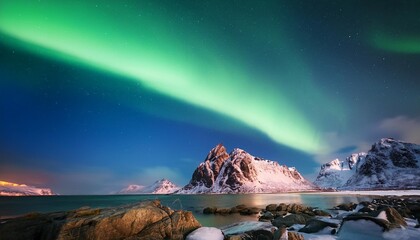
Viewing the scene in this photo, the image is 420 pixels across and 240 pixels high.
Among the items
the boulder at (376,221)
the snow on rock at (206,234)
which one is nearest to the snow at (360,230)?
the boulder at (376,221)

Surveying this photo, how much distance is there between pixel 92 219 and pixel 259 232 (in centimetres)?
1215

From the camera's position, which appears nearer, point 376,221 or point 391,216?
point 376,221

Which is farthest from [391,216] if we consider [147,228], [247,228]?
[147,228]

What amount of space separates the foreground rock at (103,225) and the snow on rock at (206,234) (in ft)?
3.07

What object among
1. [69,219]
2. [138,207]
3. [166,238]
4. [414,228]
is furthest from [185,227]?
[414,228]

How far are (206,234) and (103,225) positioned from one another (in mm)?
7144

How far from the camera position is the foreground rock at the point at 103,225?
58.0 feet

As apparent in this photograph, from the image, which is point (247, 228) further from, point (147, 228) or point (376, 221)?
point (376, 221)

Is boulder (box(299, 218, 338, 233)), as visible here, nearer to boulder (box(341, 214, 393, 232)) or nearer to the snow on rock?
boulder (box(341, 214, 393, 232))

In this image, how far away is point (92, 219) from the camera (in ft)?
60.6

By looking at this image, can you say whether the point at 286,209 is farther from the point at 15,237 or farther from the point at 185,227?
the point at 15,237

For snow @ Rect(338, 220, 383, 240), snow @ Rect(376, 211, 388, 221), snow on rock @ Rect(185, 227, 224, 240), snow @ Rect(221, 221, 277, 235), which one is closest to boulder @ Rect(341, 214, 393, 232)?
snow @ Rect(338, 220, 383, 240)

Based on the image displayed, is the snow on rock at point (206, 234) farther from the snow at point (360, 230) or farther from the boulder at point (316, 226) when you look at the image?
the snow at point (360, 230)

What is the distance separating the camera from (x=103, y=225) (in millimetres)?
18109
